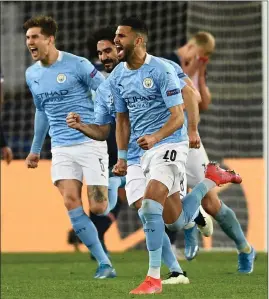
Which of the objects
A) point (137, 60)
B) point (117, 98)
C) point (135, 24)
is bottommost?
point (117, 98)

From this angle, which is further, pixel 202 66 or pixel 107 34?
pixel 202 66

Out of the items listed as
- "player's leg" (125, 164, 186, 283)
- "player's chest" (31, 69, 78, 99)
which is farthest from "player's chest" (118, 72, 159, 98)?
"player's chest" (31, 69, 78, 99)

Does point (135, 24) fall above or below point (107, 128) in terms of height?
above

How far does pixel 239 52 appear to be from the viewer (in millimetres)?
13836

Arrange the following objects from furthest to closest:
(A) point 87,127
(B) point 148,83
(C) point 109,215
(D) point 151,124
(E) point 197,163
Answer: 1. (C) point 109,215
2. (E) point 197,163
3. (A) point 87,127
4. (D) point 151,124
5. (B) point 148,83

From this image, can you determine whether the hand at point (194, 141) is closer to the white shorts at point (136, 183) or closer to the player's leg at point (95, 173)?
the white shorts at point (136, 183)

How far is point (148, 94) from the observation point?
22.0 feet

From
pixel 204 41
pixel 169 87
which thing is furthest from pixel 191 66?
pixel 169 87

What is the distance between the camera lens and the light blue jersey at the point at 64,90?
26.9ft

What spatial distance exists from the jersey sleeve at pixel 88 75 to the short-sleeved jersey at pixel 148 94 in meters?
1.23

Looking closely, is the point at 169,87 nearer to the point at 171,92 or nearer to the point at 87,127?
the point at 171,92

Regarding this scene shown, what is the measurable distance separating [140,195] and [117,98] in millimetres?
914

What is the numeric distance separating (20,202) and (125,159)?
5.66m

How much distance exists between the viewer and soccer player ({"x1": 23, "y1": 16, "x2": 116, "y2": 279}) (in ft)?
26.8
